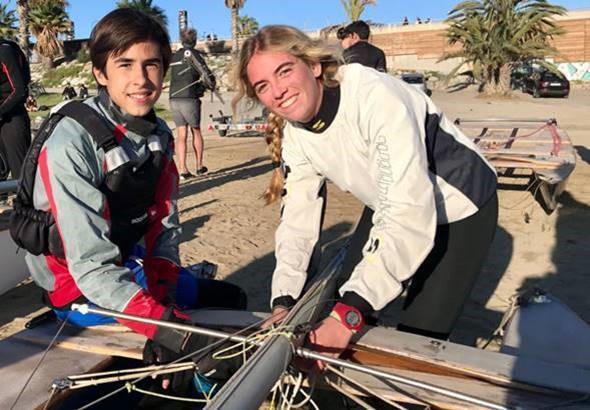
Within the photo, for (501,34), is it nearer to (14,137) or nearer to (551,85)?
(551,85)

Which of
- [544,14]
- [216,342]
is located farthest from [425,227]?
[544,14]

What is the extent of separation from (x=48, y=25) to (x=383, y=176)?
169 feet

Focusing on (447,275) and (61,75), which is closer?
(447,275)

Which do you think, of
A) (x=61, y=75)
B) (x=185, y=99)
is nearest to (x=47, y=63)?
(x=61, y=75)

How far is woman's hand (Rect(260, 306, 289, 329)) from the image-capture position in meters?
2.28

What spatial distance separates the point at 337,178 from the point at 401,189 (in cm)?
52

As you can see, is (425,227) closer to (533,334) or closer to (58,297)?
(533,334)

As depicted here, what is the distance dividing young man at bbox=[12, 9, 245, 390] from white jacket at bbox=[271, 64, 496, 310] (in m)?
0.59

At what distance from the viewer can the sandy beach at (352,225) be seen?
166 inches

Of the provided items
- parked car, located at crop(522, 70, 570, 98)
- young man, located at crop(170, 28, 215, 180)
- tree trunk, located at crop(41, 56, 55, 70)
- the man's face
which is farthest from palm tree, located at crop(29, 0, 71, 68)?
the man's face

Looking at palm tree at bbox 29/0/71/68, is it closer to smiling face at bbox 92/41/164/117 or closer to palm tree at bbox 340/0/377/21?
palm tree at bbox 340/0/377/21

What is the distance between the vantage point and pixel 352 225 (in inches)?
242

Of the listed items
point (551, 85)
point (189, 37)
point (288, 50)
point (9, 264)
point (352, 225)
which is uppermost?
point (288, 50)

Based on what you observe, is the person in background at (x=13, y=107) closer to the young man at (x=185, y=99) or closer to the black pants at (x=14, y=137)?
the black pants at (x=14, y=137)
